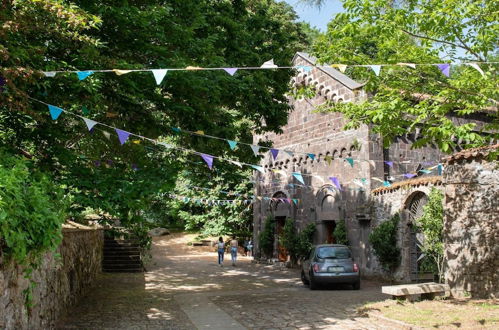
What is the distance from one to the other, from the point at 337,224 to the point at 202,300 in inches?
338

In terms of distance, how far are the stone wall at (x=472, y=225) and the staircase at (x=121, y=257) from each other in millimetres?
13293

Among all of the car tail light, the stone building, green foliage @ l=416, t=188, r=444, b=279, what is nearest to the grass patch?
green foliage @ l=416, t=188, r=444, b=279

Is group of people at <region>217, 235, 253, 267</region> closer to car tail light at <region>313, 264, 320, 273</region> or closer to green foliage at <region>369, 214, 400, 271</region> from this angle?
green foliage at <region>369, 214, 400, 271</region>

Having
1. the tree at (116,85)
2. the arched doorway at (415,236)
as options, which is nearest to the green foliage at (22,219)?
the tree at (116,85)

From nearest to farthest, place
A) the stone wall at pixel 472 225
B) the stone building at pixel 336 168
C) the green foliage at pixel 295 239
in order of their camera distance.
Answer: the stone wall at pixel 472 225 → the stone building at pixel 336 168 → the green foliage at pixel 295 239

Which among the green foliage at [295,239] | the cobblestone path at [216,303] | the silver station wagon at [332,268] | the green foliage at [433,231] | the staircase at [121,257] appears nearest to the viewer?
the cobblestone path at [216,303]

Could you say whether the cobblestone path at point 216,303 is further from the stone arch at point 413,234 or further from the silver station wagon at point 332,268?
the stone arch at point 413,234

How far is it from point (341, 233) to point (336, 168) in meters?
2.84

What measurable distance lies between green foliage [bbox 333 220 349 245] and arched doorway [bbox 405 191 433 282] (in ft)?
10.5

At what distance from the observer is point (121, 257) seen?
2145 cm

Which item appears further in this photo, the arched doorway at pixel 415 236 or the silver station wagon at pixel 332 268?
the arched doorway at pixel 415 236

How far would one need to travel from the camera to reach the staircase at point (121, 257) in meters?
20.5

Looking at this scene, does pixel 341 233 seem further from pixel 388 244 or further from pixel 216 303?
pixel 216 303

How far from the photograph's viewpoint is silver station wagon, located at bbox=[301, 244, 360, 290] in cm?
1419
